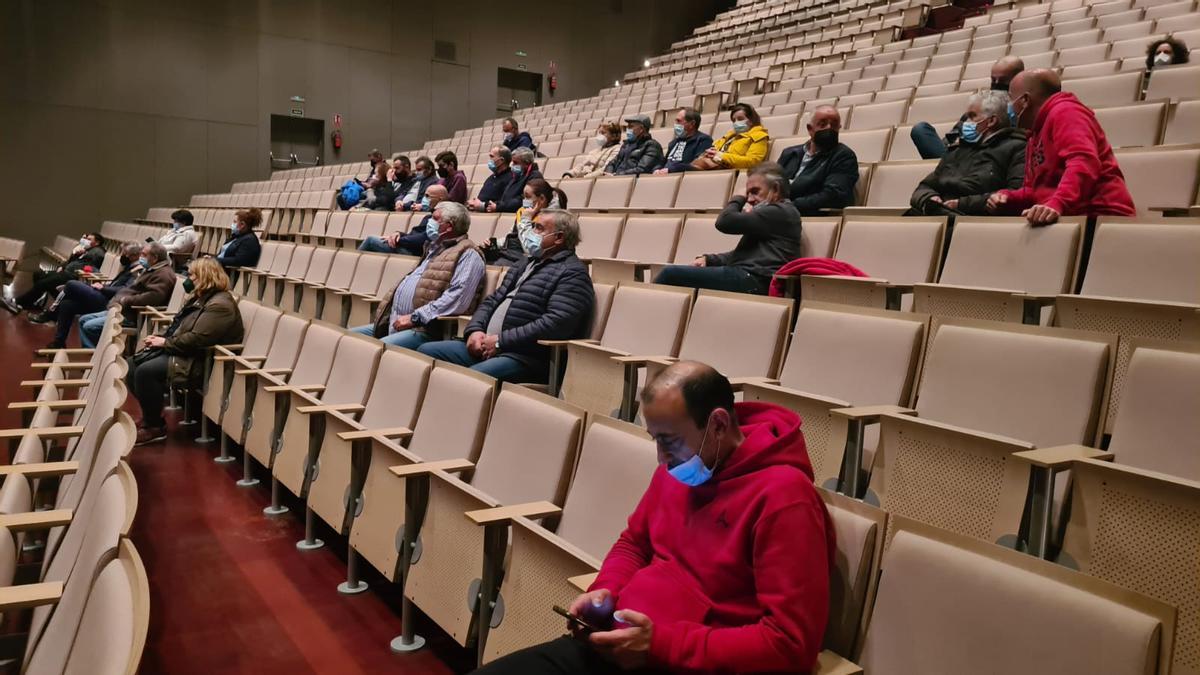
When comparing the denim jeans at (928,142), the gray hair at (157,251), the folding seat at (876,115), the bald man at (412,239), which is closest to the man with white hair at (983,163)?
the denim jeans at (928,142)

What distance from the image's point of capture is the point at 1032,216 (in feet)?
4.92

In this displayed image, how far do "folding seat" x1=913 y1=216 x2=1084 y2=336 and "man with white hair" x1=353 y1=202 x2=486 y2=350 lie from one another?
1.31 m

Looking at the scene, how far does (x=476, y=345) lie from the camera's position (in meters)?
1.96

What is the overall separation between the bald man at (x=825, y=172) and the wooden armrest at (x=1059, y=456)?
134 cm

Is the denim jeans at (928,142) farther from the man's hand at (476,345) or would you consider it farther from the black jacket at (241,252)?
the black jacket at (241,252)

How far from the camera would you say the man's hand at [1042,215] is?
4.84 ft

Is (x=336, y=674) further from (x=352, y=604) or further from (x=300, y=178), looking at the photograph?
(x=300, y=178)

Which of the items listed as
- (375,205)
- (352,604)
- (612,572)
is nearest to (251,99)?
(375,205)

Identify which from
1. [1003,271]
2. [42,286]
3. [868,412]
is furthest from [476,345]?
[42,286]

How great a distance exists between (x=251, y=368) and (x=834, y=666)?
180 cm

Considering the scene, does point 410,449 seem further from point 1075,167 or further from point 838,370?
point 1075,167

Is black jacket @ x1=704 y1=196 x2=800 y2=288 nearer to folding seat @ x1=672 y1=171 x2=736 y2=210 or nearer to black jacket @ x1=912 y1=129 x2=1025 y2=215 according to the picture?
black jacket @ x1=912 y1=129 x2=1025 y2=215

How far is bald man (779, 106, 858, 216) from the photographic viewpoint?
2176mm

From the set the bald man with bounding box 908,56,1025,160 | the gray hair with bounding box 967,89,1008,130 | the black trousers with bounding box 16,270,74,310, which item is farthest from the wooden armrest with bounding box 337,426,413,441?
the black trousers with bounding box 16,270,74,310
